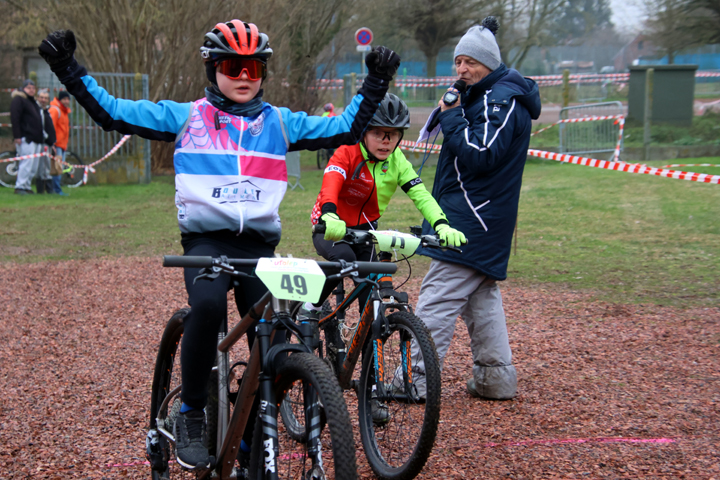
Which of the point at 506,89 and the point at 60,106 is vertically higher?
the point at 60,106

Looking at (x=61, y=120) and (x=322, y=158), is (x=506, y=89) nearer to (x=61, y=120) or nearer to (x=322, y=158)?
(x=61, y=120)

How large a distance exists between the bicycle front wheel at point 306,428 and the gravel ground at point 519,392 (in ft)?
3.50

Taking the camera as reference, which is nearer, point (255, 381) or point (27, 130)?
point (255, 381)

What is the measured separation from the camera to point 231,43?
3104 millimetres

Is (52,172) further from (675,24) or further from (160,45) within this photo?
(675,24)

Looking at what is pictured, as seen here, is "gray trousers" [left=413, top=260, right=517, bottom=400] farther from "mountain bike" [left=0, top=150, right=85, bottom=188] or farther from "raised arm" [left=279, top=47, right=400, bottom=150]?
"mountain bike" [left=0, top=150, right=85, bottom=188]

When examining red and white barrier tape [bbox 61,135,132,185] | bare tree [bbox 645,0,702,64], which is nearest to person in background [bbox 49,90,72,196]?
red and white barrier tape [bbox 61,135,132,185]

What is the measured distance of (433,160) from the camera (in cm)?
1995

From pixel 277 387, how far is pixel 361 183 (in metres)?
1.94

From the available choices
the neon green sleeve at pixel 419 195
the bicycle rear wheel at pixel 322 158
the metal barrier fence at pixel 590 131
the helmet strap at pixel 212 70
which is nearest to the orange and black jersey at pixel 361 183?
the neon green sleeve at pixel 419 195

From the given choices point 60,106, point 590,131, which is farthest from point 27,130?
point 590,131

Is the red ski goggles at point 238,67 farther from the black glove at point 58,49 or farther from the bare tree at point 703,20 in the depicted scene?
the bare tree at point 703,20

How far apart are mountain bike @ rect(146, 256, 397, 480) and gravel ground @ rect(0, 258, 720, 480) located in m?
0.88

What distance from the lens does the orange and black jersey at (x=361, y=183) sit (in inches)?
167
